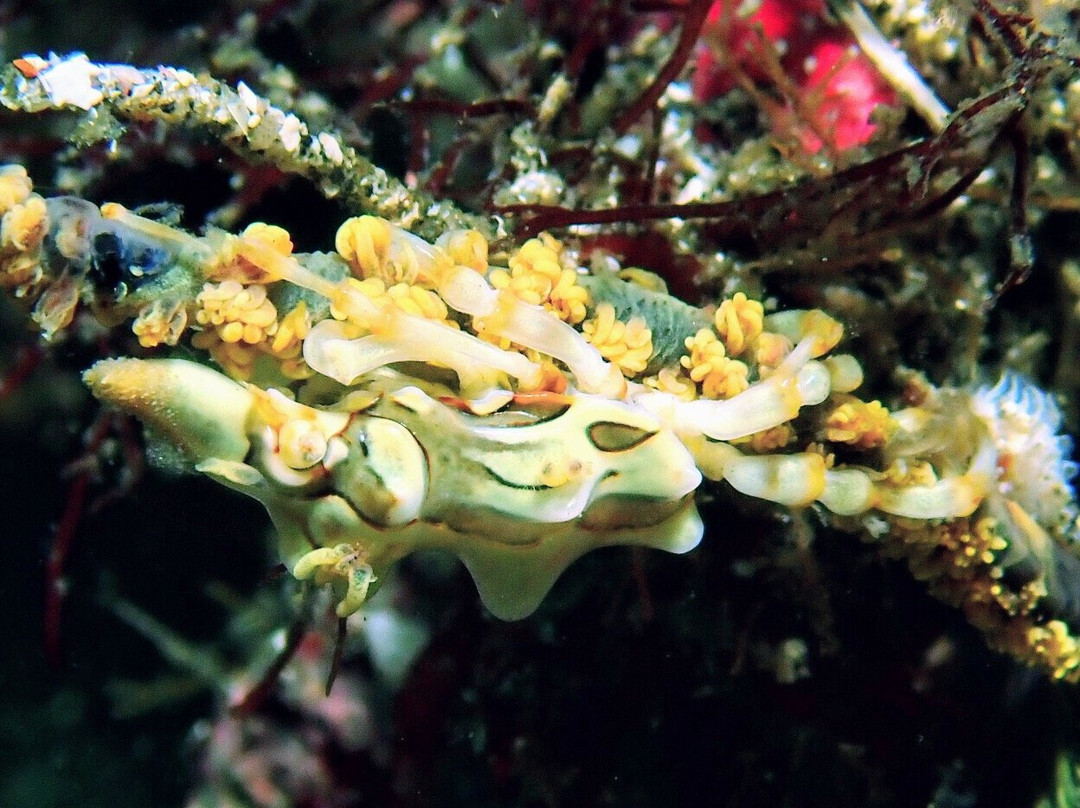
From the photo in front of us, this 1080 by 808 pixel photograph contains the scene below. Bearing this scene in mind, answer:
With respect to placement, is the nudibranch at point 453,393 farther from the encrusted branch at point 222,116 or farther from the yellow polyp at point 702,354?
the encrusted branch at point 222,116

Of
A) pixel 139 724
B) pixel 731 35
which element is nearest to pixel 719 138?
A: pixel 731 35

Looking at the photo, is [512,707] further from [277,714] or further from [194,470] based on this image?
[194,470]

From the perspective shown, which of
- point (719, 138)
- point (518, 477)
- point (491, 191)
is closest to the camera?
point (518, 477)

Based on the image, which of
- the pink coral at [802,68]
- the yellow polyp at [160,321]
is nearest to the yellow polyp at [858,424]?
the pink coral at [802,68]

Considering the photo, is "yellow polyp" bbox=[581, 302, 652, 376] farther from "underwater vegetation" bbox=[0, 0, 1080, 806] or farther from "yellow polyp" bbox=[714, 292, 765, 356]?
"yellow polyp" bbox=[714, 292, 765, 356]

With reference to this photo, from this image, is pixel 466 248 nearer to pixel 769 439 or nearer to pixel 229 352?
pixel 229 352

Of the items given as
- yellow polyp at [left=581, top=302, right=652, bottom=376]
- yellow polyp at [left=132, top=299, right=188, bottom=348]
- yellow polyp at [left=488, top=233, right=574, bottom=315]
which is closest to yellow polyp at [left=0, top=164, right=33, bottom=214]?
yellow polyp at [left=132, top=299, right=188, bottom=348]

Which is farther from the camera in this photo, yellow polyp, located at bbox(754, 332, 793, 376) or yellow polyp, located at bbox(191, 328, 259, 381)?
yellow polyp, located at bbox(754, 332, 793, 376)

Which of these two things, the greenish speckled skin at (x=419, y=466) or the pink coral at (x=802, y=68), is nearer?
the greenish speckled skin at (x=419, y=466)
